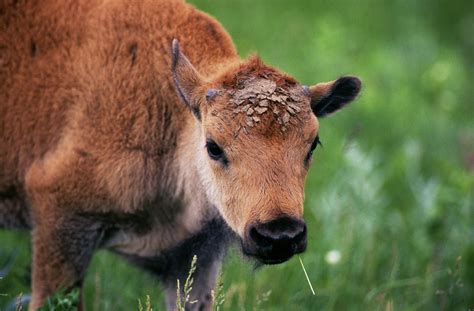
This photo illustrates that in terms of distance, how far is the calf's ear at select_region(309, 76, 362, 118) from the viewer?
6.00 metres

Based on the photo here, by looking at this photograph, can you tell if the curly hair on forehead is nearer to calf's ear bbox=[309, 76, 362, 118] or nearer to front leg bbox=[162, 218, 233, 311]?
calf's ear bbox=[309, 76, 362, 118]

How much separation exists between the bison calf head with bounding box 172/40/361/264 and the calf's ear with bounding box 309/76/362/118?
0.06 metres

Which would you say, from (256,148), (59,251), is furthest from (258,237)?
(59,251)

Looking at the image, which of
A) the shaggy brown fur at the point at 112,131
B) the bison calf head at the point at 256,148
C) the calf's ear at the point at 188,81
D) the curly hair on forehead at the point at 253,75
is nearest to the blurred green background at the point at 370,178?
the shaggy brown fur at the point at 112,131

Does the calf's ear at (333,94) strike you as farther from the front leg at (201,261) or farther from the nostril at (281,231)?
the nostril at (281,231)

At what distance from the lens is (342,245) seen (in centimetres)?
798

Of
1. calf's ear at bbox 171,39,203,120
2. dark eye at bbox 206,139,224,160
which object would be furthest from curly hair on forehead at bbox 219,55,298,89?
dark eye at bbox 206,139,224,160

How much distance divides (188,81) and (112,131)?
0.68 metres

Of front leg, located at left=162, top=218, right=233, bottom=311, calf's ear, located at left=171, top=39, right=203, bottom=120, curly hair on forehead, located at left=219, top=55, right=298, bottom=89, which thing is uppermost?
curly hair on forehead, located at left=219, top=55, right=298, bottom=89

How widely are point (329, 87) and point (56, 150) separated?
6.38 ft

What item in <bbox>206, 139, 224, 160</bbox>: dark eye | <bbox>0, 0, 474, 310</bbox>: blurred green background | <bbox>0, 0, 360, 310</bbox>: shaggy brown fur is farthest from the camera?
<bbox>0, 0, 474, 310</bbox>: blurred green background

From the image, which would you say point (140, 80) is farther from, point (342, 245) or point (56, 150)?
point (342, 245)

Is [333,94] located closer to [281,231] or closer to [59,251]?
[281,231]

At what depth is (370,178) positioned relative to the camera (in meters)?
8.94
